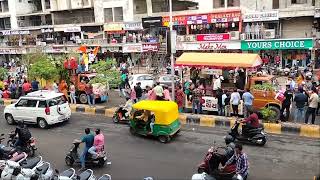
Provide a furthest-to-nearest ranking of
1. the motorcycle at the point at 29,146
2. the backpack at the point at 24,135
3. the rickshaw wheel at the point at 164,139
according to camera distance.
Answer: the rickshaw wheel at the point at 164,139, the motorcycle at the point at 29,146, the backpack at the point at 24,135

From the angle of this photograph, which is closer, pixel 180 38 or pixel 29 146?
pixel 29 146

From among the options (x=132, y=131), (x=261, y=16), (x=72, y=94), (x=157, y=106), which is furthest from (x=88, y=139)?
(x=261, y=16)

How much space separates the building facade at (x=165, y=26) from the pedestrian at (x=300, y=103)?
1562cm

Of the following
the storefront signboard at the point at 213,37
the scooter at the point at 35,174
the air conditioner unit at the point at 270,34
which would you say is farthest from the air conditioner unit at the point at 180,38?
the scooter at the point at 35,174

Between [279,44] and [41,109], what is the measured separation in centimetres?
2180

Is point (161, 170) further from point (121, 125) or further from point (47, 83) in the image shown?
point (47, 83)

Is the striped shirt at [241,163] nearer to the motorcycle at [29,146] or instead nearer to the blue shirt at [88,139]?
the blue shirt at [88,139]

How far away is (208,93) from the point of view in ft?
67.0

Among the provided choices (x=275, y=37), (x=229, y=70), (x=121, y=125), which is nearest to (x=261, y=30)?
(x=275, y=37)

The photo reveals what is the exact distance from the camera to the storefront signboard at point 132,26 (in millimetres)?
41656

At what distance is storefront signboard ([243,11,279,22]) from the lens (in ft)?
108

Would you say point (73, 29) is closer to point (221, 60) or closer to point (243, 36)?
point (243, 36)

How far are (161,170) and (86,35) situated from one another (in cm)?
3704

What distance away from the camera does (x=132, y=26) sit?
42125 millimetres
